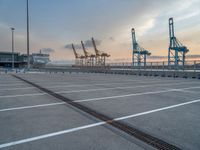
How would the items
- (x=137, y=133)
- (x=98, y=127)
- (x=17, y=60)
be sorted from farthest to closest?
(x=17, y=60), (x=98, y=127), (x=137, y=133)

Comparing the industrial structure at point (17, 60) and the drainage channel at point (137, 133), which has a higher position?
the industrial structure at point (17, 60)

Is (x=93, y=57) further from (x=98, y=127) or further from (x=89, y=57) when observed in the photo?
(x=98, y=127)

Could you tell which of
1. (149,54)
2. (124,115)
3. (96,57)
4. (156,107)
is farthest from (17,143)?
(96,57)

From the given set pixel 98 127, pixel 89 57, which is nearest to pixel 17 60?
pixel 89 57

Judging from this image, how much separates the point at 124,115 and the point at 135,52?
59.6 metres

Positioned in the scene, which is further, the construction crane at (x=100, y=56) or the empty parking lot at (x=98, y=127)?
the construction crane at (x=100, y=56)

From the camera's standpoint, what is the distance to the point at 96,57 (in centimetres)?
8994

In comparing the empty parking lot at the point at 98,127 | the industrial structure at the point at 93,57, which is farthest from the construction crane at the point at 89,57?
the empty parking lot at the point at 98,127

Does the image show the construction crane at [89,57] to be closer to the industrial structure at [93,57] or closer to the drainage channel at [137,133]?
the industrial structure at [93,57]

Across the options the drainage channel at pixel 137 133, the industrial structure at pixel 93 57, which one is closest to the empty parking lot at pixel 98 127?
the drainage channel at pixel 137 133

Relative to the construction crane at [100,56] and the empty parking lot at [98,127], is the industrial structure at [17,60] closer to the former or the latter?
the construction crane at [100,56]

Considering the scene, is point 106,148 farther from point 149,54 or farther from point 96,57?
point 96,57

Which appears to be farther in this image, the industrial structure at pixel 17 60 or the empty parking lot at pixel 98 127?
the industrial structure at pixel 17 60

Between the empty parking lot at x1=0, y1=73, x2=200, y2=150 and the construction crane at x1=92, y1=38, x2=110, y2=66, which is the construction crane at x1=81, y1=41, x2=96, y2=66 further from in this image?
the empty parking lot at x1=0, y1=73, x2=200, y2=150
